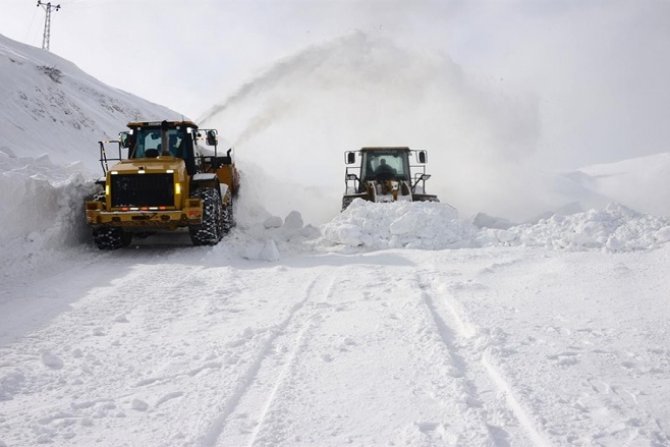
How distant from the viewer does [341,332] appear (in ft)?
15.8

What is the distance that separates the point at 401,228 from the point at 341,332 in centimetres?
578

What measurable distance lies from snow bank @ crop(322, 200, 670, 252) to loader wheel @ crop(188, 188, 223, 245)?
2.27m

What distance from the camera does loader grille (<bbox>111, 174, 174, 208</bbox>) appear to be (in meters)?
9.64

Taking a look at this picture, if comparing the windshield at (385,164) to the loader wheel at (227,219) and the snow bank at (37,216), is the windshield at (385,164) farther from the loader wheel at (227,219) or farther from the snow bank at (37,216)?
the snow bank at (37,216)

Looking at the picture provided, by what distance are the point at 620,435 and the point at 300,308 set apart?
347cm

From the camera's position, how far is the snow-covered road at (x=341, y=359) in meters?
3.04

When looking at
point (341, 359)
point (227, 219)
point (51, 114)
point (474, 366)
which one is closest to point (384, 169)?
point (227, 219)

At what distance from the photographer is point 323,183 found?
34656mm

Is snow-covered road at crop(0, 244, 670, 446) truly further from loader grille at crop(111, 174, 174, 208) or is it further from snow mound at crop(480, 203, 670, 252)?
loader grille at crop(111, 174, 174, 208)

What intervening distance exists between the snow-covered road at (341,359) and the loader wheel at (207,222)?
2.48 meters

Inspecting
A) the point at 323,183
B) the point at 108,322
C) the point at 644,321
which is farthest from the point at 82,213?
the point at 323,183

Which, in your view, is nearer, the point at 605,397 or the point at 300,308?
the point at 605,397

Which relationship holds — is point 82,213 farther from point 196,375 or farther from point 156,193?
point 196,375

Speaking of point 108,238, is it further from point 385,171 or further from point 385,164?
point 385,164
